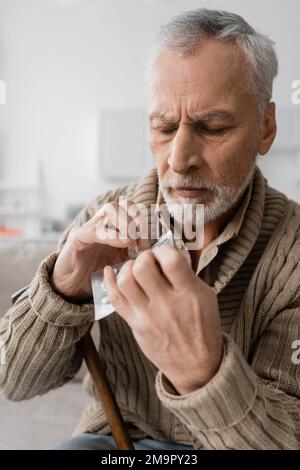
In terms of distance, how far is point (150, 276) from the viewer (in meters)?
0.43

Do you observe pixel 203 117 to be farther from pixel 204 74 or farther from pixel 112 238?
pixel 112 238

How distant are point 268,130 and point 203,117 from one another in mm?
186

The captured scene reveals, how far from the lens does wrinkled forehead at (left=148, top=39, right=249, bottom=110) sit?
0.68 m

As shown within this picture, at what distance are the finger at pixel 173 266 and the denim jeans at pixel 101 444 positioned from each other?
1.37 ft

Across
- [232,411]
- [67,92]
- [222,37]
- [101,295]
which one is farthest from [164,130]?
[67,92]

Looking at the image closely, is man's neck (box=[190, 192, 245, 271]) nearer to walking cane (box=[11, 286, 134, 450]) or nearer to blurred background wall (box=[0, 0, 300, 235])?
walking cane (box=[11, 286, 134, 450])

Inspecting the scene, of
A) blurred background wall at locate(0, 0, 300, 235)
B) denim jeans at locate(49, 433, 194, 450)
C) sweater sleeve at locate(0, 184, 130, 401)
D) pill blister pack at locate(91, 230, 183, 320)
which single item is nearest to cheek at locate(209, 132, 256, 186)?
pill blister pack at locate(91, 230, 183, 320)

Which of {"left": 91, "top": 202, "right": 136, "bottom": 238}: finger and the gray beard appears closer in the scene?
{"left": 91, "top": 202, "right": 136, "bottom": 238}: finger

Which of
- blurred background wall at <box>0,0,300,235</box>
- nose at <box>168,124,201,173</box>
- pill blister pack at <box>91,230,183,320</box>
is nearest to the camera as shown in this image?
pill blister pack at <box>91,230,183,320</box>

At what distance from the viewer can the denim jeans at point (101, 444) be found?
0.76 metres

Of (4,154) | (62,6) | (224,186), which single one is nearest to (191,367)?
(224,186)

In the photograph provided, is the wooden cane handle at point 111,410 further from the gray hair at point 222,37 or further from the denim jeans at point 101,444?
the gray hair at point 222,37

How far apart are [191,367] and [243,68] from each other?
443mm

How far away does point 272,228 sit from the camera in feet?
2.63
